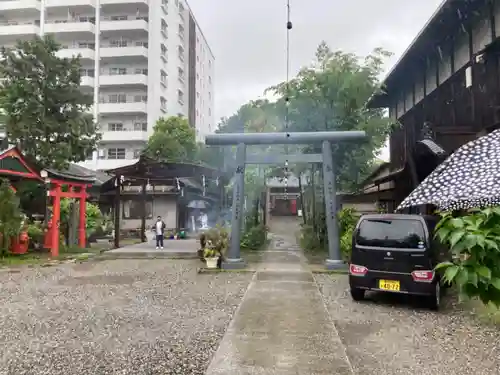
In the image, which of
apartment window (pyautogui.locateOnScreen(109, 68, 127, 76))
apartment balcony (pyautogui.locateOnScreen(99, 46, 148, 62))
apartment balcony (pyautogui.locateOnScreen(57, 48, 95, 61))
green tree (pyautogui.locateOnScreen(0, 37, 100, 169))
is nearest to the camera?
green tree (pyautogui.locateOnScreen(0, 37, 100, 169))

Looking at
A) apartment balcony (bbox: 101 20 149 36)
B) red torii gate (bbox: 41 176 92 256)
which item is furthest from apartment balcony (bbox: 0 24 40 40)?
red torii gate (bbox: 41 176 92 256)

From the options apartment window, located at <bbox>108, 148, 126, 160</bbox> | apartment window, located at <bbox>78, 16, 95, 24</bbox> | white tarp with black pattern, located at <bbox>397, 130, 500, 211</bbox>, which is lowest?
white tarp with black pattern, located at <bbox>397, 130, 500, 211</bbox>

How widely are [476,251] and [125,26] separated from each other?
138ft

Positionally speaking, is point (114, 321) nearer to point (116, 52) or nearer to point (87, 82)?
point (87, 82)

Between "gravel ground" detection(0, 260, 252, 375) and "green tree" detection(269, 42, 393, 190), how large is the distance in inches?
267

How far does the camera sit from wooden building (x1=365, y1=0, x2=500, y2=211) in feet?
30.2

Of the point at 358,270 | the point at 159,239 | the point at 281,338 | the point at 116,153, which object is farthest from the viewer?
the point at 116,153

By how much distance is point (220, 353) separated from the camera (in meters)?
4.79

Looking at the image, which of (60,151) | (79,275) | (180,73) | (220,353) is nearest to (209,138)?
(79,275)

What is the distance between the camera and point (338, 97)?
47.1 feet

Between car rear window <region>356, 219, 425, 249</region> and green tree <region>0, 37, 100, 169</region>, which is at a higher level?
green tree <region>0, 37, 100, 169</region>

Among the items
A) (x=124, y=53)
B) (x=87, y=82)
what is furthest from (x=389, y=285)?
(x=87, y=82)

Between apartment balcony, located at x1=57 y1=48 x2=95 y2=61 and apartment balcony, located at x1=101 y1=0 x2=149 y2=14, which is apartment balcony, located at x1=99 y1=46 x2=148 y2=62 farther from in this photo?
apartment balcony, located at x1=101 y1=0 x2=149 y2=14

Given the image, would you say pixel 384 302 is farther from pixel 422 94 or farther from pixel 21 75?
pixel 21 75
